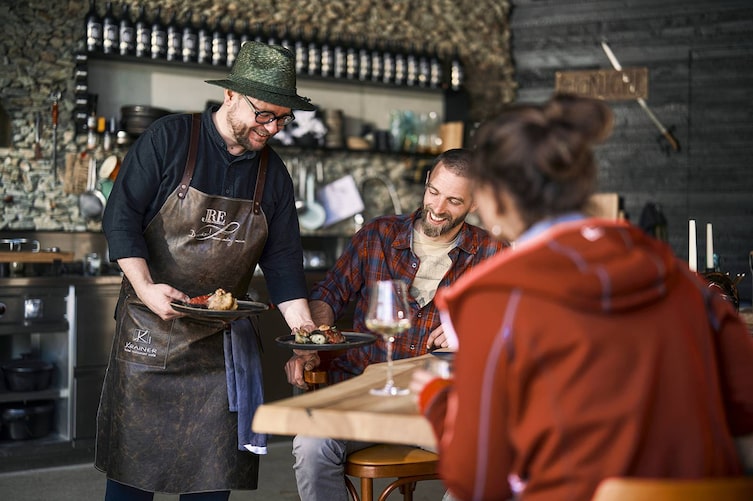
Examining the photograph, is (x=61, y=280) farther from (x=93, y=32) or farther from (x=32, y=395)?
(x=93, y=32)

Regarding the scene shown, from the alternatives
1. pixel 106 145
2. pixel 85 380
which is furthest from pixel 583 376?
pixel 106 145

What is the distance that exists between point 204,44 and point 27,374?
2596 millimetres

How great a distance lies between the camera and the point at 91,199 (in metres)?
6.54

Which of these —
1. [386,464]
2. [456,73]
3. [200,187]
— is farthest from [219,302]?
[456,73]

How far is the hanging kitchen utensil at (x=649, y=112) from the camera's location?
302 inches

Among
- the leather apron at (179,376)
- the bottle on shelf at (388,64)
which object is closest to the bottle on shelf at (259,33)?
the bottle on shelf at (388,64)

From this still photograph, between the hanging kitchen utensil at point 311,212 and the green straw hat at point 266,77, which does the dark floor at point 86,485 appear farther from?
the green straw hat at point 266,77

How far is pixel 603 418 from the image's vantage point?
1.59m

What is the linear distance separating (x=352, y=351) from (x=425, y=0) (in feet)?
16.0

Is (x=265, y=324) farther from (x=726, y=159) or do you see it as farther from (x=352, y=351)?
(x=726, y=159)

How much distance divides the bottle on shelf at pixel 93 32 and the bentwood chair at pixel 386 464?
3.94m

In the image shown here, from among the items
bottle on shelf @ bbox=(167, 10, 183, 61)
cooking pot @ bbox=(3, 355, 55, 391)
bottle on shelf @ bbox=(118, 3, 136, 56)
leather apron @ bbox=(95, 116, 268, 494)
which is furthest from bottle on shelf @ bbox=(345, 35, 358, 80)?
leather apron @ bbox=(95, 116, 268, 494)

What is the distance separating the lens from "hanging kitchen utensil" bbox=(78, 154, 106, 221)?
653 cm

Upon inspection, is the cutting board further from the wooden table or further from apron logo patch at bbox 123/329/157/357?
the wooden table
